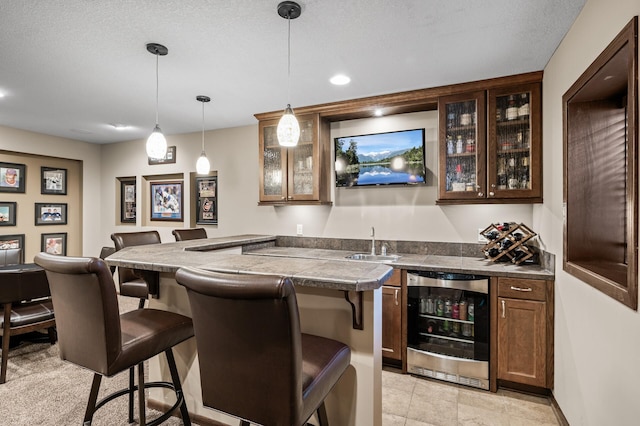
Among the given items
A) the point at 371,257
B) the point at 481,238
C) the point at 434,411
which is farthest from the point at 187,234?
the point at 481,238

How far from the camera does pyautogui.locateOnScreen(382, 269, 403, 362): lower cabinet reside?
2.87 m

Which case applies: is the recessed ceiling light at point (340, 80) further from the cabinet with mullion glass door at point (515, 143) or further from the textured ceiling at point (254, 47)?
the cabinet with mullion glass door at point (515, 143)

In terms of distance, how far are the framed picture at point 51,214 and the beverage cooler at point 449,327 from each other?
537 centimetres

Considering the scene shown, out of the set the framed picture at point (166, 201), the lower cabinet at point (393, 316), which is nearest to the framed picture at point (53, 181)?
the framed picture at point (166, 201)

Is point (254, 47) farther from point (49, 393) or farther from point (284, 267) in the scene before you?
point (49, 393)

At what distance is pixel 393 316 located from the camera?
289 cm

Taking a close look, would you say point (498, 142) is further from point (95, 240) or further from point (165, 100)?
point (95, 240)

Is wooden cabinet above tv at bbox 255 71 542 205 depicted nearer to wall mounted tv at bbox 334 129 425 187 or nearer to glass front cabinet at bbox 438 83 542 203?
glass front cabinet at bbox 438 83 542 203

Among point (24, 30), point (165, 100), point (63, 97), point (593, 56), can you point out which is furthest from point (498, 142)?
point (63, 97)

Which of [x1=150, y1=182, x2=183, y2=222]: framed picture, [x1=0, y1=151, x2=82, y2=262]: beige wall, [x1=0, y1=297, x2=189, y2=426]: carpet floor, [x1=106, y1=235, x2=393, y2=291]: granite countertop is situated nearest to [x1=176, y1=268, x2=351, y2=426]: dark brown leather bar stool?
[x1=106, y1=235, x2=393, y2=291]: granite countertop

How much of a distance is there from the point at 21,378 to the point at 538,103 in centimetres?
472

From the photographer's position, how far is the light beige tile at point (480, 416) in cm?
219

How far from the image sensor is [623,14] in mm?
1432

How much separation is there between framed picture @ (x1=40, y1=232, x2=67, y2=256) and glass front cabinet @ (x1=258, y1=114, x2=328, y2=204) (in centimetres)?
363
